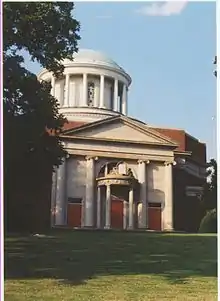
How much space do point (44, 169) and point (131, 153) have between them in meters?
0.73

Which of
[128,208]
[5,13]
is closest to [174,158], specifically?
[128,208]

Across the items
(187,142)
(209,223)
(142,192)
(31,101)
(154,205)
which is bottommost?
(209,223)

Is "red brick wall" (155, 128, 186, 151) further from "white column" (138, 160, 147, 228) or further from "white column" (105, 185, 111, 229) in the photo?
"white column" (105, 185, 111, 229)

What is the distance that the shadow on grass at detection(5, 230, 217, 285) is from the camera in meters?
4.20

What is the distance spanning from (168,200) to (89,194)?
2.12 ft

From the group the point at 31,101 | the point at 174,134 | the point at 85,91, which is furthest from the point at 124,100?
the point at 31,101

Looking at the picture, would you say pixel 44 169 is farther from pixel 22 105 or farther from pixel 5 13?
pixel 5 13

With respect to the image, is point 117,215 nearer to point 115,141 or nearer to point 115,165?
point 115,165

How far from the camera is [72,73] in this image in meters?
4.79

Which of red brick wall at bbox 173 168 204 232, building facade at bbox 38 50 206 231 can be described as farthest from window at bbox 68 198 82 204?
red brick wall at bbox 173 168 204 232

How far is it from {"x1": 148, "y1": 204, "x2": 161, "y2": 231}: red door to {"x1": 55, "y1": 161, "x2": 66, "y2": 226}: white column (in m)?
0.70

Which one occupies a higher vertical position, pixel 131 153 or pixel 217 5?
pixel 217 5

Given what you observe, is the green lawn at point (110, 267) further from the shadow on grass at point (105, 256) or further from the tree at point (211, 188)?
the tree at point (211, 188)

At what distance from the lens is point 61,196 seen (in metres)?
4.61
